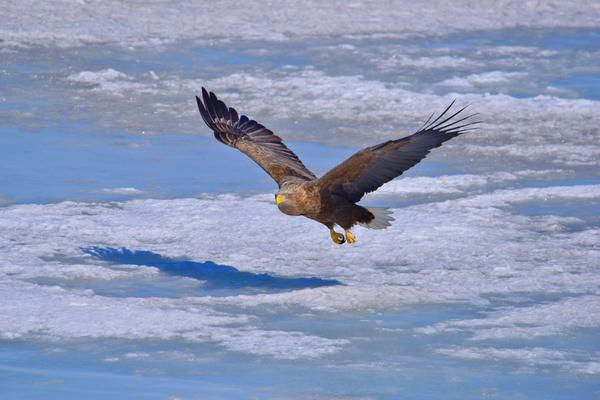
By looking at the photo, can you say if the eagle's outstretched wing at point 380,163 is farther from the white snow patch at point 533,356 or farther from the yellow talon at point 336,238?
the white snow patch at point 533,356

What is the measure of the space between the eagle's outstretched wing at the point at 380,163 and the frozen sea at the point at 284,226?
0.43 m

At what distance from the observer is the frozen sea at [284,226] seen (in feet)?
15.4

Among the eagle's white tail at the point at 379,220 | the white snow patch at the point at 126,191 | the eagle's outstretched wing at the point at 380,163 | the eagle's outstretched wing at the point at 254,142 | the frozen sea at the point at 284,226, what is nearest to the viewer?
the frozen sea at the point at 284,226

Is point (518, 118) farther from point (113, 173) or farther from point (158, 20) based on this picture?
point (158, 20)

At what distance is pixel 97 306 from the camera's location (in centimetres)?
531

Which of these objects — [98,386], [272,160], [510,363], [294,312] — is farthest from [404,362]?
[272,160]

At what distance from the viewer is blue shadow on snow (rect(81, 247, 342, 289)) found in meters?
5.80

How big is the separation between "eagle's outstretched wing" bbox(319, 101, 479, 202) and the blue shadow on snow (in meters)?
0.45

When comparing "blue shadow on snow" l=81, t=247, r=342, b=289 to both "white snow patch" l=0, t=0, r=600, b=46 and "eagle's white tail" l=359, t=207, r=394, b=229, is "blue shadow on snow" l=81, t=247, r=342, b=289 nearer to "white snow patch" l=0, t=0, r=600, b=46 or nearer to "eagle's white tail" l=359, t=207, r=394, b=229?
"eagle's white tail" l=359, t=207, r=394, b=229

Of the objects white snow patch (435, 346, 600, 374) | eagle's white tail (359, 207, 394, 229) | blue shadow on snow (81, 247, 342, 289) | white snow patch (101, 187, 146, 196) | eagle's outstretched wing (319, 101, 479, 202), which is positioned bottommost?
white snow patch (435, 346, 600, 374)

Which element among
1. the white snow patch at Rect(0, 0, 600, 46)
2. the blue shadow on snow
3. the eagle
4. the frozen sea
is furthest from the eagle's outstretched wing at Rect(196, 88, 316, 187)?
the white snow patch at Rect(0, 0, 600, 46)

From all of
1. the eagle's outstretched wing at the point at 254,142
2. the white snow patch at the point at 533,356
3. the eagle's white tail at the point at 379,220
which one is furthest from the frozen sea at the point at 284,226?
the eagle's outstretched wing at the point at 254,142

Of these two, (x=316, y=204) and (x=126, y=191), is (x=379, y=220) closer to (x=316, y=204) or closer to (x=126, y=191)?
(x=316, y=204)

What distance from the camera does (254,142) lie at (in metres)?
6.91
